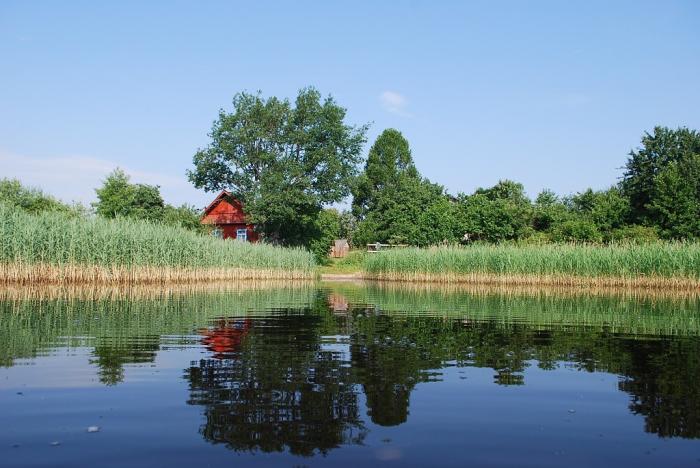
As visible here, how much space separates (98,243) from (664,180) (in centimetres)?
3689

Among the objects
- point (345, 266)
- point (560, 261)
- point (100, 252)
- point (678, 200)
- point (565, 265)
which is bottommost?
point (345, 266)

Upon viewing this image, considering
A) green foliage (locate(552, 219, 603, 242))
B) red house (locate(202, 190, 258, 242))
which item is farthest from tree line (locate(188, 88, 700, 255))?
red house (locate(202, 190, 258, 242))

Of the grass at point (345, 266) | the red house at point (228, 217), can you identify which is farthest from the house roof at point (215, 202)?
the grass at point (345, 266)

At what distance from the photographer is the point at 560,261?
28578 mm

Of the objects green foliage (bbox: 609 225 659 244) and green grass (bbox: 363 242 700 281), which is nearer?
green grass (bbox: 363 242 700 281)

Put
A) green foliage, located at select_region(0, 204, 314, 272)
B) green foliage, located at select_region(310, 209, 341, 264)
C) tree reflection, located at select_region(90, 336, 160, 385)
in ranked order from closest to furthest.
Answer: tree reflection, located at select_region(90, 336, 160, 385), green foliage, located at select_region(0, 204, 314, 272), green foliage, located at select_region(310, 209, 341, 264)

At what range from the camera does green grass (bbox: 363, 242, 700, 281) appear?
25359 millimetres

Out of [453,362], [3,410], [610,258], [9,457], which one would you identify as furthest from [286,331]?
[610,258]

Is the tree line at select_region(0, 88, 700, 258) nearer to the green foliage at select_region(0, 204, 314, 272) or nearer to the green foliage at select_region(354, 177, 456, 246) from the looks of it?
the green foliage at select_region(354, 177, 456, 246)

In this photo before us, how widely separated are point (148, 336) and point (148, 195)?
42.6 metres

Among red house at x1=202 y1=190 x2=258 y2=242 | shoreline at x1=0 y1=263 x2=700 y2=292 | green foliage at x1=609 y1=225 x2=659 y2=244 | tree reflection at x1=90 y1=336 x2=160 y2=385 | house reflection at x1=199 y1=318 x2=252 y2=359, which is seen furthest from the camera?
red house at x1=202 y1=190 x2=258 y2=242

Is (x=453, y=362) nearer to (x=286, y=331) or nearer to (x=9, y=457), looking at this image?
(x=286, y=331)

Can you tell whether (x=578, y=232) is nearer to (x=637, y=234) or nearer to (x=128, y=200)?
(x=637, y=234)

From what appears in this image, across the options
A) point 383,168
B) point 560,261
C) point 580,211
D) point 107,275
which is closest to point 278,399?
point 107,275
